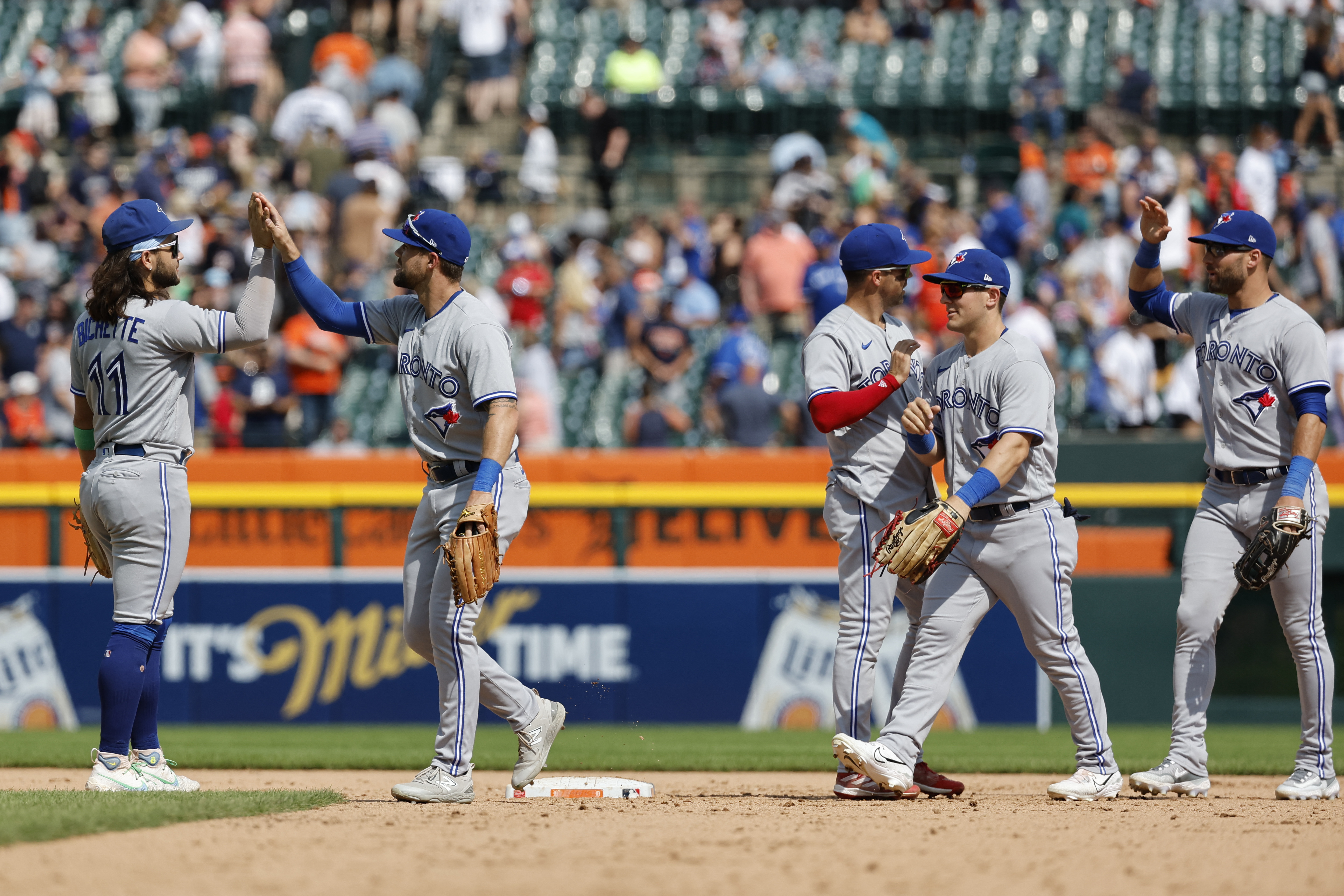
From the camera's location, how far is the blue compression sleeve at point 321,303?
19.2 ft

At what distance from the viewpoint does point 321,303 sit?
5855 millimetres

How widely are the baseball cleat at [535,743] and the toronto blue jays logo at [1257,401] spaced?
2.69m

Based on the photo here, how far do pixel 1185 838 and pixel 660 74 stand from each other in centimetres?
1407

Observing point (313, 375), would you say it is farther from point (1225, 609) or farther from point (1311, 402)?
point (1311, 402)

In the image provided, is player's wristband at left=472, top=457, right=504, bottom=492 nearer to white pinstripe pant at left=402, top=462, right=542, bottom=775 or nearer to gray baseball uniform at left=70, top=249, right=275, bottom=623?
white pinstripe pant at left=402, top=462, right=542, bottom=775

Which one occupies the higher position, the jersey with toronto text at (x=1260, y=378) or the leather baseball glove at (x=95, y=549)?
the jersey with toronto text at (x=1260, y=378)

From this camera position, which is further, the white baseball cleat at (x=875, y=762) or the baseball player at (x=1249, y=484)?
the baseball player at (x=1249, y=484)

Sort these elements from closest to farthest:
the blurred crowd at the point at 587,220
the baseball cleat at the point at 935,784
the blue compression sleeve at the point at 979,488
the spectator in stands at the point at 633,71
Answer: the blue compression sleeve at the point at 979,488
the baseball cleat at the point at 935,784
the blurred crowd at the point at 587,220
the spectator in stands at the point at 633,71

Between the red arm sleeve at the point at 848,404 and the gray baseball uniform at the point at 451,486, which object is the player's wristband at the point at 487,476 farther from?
the red arm sleeve at the point at 848,404

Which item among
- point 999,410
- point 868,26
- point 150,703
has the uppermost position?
point 868,26

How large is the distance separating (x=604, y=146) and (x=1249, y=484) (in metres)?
11.0

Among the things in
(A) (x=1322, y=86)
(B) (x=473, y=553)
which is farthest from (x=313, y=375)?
(A) (x=1322, y=86)

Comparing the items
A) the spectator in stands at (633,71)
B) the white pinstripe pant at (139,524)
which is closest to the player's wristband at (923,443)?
the white pinstripe pant at (139,524)

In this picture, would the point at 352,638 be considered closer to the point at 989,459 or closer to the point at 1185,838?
the point at 989,459
